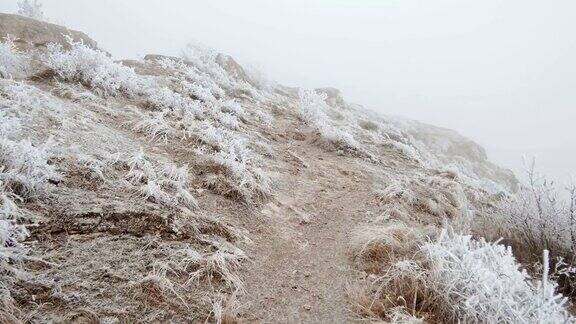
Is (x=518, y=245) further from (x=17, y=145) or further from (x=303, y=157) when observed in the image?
(x=17, y=145)

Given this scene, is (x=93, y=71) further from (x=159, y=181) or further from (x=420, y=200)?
(x=420, y=200)

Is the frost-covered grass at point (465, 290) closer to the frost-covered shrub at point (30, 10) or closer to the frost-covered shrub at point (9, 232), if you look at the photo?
the frost-covered shrub at point (9, 232)

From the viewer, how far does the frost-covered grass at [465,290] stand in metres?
2.82

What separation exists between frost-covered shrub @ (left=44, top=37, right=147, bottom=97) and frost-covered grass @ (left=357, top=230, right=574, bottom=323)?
654 centimetres

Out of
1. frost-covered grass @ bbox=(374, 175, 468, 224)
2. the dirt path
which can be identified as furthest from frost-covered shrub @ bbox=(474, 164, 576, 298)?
the dirt path

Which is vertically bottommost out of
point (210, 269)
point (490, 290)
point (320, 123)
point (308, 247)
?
point (210, 269)

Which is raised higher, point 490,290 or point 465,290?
point 490,290

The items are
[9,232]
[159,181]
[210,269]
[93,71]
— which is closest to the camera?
[9,232]

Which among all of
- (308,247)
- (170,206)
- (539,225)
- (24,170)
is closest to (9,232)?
(24,170)

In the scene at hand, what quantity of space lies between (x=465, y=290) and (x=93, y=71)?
7.65 metres

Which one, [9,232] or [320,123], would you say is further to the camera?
[320,123]

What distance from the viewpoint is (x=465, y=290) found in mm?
3178

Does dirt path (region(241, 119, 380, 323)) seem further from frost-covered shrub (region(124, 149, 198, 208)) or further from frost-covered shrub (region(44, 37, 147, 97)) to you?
frost-covered shrub (region(44, 37, 147, 97))

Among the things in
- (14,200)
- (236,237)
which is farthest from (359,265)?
(14,200)
